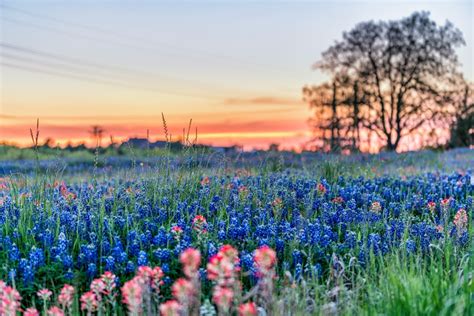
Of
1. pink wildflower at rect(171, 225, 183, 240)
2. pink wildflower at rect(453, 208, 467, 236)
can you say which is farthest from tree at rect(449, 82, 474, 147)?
pink wildflower at rect(171, 225, 183, 240)

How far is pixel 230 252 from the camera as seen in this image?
3.74 metres

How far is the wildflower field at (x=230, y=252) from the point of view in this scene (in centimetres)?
444

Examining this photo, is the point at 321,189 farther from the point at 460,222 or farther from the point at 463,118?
the point at 463,118

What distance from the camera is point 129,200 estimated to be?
25.9 feet

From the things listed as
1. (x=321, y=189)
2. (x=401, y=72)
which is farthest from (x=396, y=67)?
(x=321, y=189)

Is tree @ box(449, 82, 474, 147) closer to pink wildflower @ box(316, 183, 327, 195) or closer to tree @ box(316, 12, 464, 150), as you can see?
tree @ box(316, 12, 464, 150)

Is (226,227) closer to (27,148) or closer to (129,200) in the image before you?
(129,200)

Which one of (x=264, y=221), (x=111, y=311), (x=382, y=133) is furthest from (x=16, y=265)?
(x=382, y=133)

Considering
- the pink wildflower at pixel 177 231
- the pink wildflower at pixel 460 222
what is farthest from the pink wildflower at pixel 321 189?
the pink wildflower at pixel 177 231

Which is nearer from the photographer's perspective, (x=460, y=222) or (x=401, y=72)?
(x=460, y=222)

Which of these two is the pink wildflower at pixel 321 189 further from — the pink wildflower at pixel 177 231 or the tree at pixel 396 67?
the tree at pixel 396 67

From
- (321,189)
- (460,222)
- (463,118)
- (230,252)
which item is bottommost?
(460,222)

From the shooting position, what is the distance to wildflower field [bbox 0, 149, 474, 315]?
4.44 metres

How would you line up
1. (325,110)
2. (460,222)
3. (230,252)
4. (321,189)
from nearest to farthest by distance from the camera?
(230,252) → (460,222) → (321,189) → (325,110)
